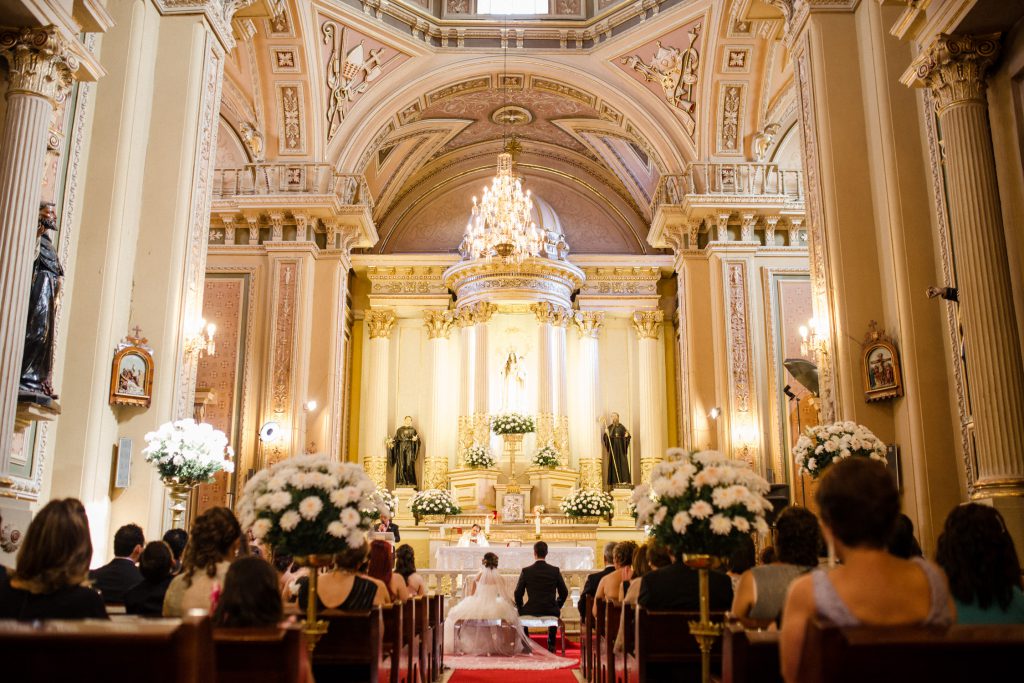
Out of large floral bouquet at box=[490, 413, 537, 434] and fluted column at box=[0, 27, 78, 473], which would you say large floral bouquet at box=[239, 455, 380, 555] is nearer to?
fluted column at box=[0, 27, 78, 473]

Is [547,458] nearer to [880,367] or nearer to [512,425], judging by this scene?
[512,425]

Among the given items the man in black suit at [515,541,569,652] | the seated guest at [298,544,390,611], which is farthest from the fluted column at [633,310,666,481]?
the seated guest at [298,544,390,611]

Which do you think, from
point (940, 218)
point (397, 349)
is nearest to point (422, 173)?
point (397, 349)

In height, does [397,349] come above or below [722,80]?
below

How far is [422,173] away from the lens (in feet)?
70.0

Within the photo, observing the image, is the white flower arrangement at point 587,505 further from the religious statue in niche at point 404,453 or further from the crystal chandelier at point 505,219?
the crystal chandelier at point 505,219

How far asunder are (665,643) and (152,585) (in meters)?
2.57

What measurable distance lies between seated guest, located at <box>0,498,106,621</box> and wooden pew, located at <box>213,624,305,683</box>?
516mm

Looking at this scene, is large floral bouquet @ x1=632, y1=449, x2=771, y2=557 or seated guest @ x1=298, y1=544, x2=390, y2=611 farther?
seated guest @ x1=298, y1=544, x2=390, y2=611

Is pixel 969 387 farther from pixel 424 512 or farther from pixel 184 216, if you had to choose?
pixel 424 512

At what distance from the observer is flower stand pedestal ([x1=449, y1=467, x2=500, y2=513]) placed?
18.5 m

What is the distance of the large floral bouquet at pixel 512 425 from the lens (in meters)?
18.6

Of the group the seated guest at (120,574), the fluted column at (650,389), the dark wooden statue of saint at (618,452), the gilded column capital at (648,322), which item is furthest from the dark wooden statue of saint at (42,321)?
the gilded column capital at (648,322)

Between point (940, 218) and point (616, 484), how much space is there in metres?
12.3
